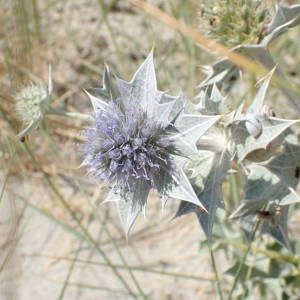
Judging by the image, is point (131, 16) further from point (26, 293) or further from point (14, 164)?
point (26, 293)

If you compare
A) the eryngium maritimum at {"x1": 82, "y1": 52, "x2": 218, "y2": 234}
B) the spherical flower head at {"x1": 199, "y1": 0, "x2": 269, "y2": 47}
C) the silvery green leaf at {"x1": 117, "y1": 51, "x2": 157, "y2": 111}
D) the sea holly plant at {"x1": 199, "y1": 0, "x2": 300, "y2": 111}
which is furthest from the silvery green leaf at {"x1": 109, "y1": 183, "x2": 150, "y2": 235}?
the spherical flower head at {"x1": 199, "y1": 0, "x2": 269, "y2": 47}

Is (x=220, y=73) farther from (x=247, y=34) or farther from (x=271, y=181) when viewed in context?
(x=271, y=181)

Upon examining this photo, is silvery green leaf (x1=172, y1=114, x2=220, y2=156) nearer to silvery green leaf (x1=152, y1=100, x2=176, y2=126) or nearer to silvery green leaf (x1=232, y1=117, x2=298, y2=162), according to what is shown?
silvery green leaf (x1=152, y1=100, x2=176, y2=126)

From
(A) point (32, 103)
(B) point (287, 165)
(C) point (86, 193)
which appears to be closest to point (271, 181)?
(B) point (287, 165)

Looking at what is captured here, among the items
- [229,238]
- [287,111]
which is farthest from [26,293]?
[287,111]

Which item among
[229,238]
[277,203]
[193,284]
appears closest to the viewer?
[277,203]

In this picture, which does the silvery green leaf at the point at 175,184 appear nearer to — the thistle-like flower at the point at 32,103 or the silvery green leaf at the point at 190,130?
the silvery green leaf at the point at 190,130
